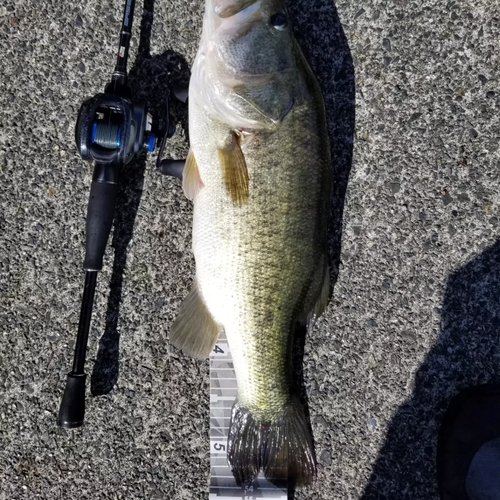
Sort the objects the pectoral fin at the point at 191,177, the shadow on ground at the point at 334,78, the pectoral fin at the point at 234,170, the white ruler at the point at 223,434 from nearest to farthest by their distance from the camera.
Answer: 1. the pectoral fin at the point at 234,170
2. the pectoral fin at the point at 191,177
3. the white ruler at the point at 223,434
4. the shadow on ground at the point at 334,78

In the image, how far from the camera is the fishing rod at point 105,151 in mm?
1583

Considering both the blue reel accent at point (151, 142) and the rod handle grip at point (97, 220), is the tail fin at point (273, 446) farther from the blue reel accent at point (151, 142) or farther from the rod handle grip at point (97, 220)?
the blue reel accent at point (151, 142)

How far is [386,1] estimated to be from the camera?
73.5 inches

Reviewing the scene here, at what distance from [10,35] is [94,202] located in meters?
0.88

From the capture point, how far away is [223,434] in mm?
1770

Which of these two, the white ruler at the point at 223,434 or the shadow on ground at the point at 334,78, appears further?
the shadow on ground at the point at 334,78

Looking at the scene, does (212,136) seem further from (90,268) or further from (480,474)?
(480,474)

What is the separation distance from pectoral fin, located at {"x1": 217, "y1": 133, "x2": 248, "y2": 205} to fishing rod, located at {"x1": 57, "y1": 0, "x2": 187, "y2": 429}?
0.25 meters

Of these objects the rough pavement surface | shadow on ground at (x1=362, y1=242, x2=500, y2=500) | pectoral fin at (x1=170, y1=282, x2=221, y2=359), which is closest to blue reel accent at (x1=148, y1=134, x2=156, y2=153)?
the rough pavement surface

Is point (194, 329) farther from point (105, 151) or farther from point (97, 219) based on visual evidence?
point (105, 151)

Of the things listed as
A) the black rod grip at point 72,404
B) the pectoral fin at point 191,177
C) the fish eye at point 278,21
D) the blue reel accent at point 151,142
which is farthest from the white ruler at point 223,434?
the fish eye at point 278,21

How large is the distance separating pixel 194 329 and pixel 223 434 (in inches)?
17.9

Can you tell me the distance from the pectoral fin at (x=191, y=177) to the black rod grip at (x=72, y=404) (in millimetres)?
809

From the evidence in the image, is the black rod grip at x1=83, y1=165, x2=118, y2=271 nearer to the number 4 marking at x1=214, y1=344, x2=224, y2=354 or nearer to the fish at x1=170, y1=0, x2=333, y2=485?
the fish at x1=170, y1=0, x2=333, y2=485
